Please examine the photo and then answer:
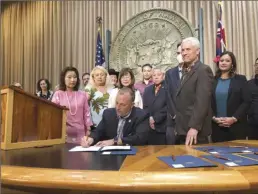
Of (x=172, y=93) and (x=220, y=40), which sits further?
(x=220, y=40)

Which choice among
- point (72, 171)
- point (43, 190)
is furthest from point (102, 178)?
point (43, 190)

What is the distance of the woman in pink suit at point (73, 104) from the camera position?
9.25 ft

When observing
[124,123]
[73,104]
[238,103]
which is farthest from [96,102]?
[238,103]

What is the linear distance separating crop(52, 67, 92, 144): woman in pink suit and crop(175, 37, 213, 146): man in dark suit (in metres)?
0.97

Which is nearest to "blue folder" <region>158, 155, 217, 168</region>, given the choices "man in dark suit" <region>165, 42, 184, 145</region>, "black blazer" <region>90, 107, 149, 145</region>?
"black blazer" <region>90, 107, 149, 145</region>

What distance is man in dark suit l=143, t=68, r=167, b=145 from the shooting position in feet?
10.6

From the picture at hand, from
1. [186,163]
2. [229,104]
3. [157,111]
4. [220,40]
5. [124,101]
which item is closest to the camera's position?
[186,163]

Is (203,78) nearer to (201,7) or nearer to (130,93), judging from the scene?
(130,93)

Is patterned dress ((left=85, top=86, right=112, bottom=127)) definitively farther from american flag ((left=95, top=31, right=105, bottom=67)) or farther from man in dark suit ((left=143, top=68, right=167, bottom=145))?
american flag ((left=95, top=31, right=105, bottom=67))

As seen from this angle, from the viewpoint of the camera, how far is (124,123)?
2.29 m

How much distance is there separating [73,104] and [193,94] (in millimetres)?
1150

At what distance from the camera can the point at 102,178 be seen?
888mm

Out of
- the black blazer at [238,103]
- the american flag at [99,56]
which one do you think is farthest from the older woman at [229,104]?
the american flag at [99,56]

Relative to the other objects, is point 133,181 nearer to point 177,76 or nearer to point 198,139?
point 198,139
